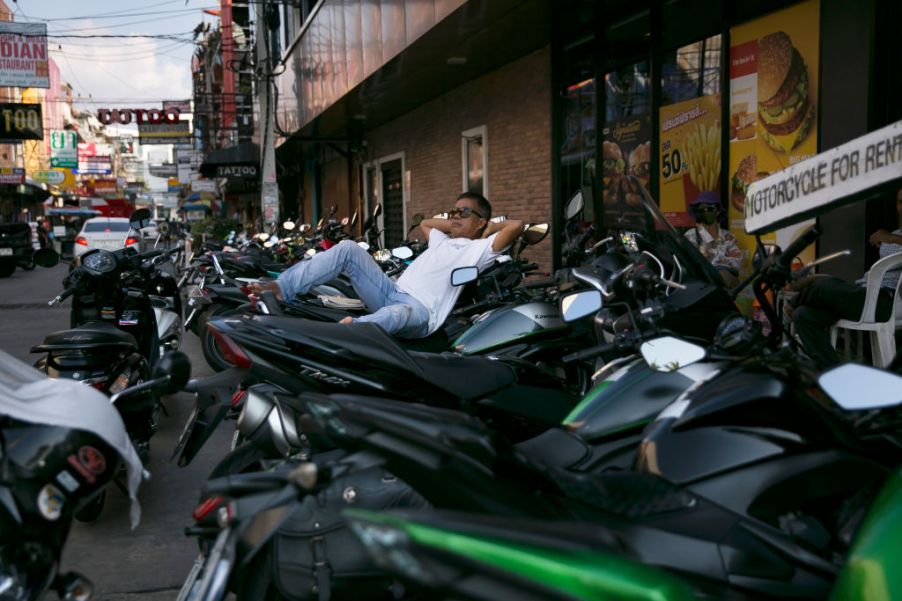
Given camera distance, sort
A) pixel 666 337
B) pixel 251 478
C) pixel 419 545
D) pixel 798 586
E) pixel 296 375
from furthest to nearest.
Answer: pixel 296 375 → pixel 666 337 → pixel 251 478 → pixel 798 586 → pixel 419 545

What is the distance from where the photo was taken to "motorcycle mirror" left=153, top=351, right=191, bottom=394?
2.41 metres

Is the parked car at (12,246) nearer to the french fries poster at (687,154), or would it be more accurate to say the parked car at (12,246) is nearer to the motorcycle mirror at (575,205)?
the french fries poster at (687,154)

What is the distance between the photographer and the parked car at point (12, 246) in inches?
843

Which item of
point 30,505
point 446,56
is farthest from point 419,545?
point 446,56

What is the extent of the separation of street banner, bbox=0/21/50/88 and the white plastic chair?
73.9 feet

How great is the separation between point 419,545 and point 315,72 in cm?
1711

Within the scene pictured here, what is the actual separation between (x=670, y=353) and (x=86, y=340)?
330 centimetres

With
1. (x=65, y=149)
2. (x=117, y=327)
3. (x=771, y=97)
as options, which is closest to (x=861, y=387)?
(x=117, y=327)

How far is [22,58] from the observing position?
887 inches

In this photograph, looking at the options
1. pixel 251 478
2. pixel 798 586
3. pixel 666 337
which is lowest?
pixel 798 586

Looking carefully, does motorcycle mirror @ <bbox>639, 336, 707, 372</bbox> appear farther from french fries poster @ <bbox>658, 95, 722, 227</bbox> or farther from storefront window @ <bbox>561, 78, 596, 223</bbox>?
storefront window @ <bbox>561, 78, 596, 223</bbox>

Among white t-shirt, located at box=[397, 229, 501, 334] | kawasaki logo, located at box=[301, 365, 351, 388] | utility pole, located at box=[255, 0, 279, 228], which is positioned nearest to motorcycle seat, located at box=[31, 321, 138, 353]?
white t-shirt, located at box=[397, 229, 501, 334]

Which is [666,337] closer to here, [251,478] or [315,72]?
[251,478]

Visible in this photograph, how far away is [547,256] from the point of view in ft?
37.5
